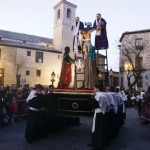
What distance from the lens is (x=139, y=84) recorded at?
139 feet

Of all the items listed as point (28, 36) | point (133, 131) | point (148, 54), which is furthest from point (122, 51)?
point (133, 131)

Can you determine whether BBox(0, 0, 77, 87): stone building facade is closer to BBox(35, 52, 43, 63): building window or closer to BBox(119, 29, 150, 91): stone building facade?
BBox(35, 52, 43, 63): building window

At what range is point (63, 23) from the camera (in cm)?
4953

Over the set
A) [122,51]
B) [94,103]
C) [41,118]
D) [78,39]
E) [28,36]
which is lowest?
[41,118]

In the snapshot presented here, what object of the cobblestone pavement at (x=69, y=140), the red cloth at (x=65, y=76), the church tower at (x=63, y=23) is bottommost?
the cobblestone pavement at (x=69, y=140)

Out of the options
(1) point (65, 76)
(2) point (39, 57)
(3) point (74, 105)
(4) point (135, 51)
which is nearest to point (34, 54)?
(2) point (39, 57)

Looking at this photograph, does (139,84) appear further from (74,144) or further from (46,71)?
(74,144)

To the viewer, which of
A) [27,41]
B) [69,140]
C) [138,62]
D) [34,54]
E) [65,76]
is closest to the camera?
[69,140]

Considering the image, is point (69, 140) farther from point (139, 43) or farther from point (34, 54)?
point (34, 54)

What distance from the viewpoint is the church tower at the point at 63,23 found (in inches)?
1951

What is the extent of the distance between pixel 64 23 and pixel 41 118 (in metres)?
40.7

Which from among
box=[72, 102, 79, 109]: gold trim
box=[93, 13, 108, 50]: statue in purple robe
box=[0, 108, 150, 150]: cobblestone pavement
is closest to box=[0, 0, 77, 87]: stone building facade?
box=[0, 108, 150, 150]: cobblestone pavement

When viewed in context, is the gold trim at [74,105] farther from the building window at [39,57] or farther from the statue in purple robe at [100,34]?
the building window at [39,57]

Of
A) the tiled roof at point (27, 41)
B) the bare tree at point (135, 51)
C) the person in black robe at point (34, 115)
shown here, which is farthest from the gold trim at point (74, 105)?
the tiled roof at point (27, 41)
